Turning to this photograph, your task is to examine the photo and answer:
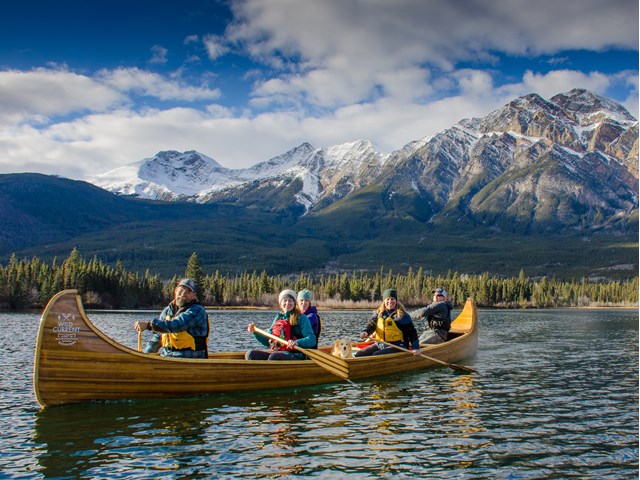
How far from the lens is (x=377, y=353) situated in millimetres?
23906

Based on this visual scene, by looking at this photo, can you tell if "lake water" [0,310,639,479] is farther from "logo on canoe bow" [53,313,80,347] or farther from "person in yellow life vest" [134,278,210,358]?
"logo on canoe bow" [53,313,80,347]

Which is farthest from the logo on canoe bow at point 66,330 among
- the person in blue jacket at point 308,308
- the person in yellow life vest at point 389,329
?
the person in yellow life vest at point 389,329

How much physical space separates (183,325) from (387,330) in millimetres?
9958

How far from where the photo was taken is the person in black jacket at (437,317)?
1113 inches

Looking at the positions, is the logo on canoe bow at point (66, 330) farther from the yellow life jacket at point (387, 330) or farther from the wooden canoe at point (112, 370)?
the yellow life jacket at point (387, 330)

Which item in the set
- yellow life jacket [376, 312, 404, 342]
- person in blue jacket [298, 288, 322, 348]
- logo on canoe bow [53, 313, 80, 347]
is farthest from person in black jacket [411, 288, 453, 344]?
logo on canoe bow [53, 313, 80, 347]

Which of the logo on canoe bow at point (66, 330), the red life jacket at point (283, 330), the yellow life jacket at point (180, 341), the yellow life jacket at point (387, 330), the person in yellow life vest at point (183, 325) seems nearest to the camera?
the logo on canoe bow at point (66, 330)

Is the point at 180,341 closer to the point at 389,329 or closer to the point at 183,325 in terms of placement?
the point at 183,325

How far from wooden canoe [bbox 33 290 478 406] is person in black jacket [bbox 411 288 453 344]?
904 centimetres

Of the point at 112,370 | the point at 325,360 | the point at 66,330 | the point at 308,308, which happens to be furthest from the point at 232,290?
the point at 66,330

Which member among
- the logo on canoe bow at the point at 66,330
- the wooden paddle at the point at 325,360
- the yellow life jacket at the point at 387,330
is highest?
the logo on canoe bow at the point at 66,330

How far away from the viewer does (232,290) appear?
162625mm

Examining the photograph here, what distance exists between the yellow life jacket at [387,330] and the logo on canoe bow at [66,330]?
12.3 meters

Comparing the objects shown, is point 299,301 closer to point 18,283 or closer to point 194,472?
point 194,472
